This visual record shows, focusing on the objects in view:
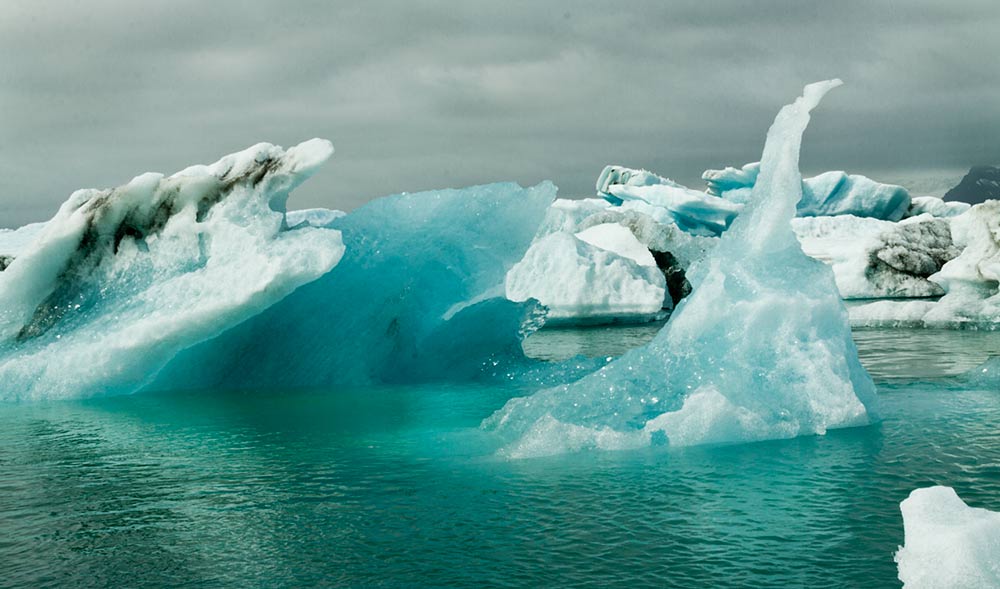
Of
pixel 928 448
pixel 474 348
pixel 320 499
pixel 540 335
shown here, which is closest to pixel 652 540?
pixel 320 499

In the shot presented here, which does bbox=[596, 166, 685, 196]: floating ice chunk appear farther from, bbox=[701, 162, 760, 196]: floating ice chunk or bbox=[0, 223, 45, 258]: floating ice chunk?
bbox=[0, 223, 45, 258]: floating ice chunk

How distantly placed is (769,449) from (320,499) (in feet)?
9.17

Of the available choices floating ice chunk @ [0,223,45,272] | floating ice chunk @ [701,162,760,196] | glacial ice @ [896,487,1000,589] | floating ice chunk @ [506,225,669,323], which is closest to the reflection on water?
floating ice chunk @ [506,225,669,323]

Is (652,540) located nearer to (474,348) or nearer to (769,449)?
(769,449)

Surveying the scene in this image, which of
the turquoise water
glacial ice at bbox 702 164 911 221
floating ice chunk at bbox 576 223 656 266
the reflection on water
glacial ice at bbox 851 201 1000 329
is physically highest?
glacial ice at bbox 702 164 911 221

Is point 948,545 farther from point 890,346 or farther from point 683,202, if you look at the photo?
point 683,202

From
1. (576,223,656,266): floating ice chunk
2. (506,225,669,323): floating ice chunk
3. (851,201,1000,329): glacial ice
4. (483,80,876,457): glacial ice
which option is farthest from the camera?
(576,223,656,266): floating ice chunk

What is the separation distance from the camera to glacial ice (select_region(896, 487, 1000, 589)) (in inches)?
125

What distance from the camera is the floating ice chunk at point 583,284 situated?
2111 centimetres

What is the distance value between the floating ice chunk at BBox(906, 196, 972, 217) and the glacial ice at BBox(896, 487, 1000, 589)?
4278 cm

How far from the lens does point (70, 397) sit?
975cm

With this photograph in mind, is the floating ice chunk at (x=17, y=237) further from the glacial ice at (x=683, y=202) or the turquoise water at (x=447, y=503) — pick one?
the turquoise water at (x=447, y=503)

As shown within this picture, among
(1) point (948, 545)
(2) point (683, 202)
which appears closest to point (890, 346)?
(1) point (948, 545)

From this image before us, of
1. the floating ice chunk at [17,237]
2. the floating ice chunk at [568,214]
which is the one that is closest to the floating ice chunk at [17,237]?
the floating ice chunk at [17,237]
